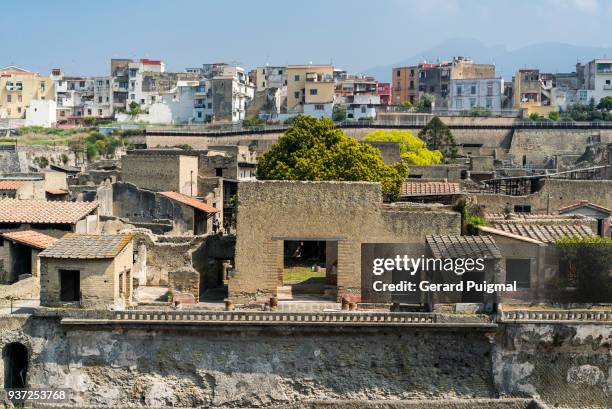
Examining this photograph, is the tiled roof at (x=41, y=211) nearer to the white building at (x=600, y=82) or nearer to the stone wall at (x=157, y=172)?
the stone wall at (x=157, y=172)

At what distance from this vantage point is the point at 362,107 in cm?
10050

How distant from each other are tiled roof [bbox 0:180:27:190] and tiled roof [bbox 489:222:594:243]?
2037cm

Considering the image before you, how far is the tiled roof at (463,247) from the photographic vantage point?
26188 mm

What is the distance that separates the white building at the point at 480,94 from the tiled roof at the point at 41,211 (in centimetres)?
7981

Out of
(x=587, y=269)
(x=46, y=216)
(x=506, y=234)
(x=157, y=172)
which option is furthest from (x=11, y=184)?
(x=587, y=269)

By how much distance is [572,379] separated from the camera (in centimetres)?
2458

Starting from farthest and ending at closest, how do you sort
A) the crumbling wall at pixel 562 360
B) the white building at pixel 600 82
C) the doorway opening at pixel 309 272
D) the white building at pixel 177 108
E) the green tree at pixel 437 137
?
the white building at pixel 177 108 → the white building at pixel 600 82 → the green tree at pixel 437 137 → the doorway opening at pixel 309 272 → the crumbling wall at pixel 562 360

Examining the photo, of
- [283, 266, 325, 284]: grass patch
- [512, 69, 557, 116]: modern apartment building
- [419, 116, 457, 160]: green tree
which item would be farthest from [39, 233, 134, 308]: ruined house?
[512, 69, 557, 116]: modern apartment building

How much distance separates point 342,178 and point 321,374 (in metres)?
18.4

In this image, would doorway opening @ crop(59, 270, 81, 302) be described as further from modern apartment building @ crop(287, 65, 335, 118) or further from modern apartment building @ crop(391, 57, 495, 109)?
modern apartment building @ crop(391, 57, 495, 109)

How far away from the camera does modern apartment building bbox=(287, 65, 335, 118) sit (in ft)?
334

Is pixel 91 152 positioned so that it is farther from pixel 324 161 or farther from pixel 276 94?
pixel 324 161

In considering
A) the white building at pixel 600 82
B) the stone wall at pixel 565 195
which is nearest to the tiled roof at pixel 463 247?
the stone wall at pixel 565 195

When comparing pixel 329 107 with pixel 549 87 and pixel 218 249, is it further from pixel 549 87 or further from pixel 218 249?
pixel 218 249
